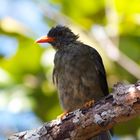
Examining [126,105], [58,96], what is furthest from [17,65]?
[126,105]

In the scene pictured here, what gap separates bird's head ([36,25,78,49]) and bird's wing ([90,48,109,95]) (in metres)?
0.60

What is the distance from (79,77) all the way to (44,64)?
751 mm

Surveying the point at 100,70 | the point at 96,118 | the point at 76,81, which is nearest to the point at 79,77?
the point at 76,81

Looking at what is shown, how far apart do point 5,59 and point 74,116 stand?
6.63 ft

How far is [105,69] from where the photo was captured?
6496 mm

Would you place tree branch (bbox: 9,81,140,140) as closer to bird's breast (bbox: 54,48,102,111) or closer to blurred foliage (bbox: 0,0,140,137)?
bird's breast (bbox: 54,48,102,111)

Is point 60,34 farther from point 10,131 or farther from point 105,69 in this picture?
point 10,131

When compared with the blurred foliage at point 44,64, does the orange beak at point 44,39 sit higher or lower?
higher

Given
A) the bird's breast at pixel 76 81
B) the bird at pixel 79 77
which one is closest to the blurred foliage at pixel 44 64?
the bird at pixel 79 77

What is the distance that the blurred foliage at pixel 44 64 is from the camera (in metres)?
6.52

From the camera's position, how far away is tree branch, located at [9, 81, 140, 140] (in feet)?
15.1

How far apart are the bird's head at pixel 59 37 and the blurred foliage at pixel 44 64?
0.13m

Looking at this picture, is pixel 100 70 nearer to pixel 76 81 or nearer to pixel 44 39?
pixel 76 81

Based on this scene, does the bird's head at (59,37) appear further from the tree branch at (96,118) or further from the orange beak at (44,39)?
the tree branch at (96,118)
